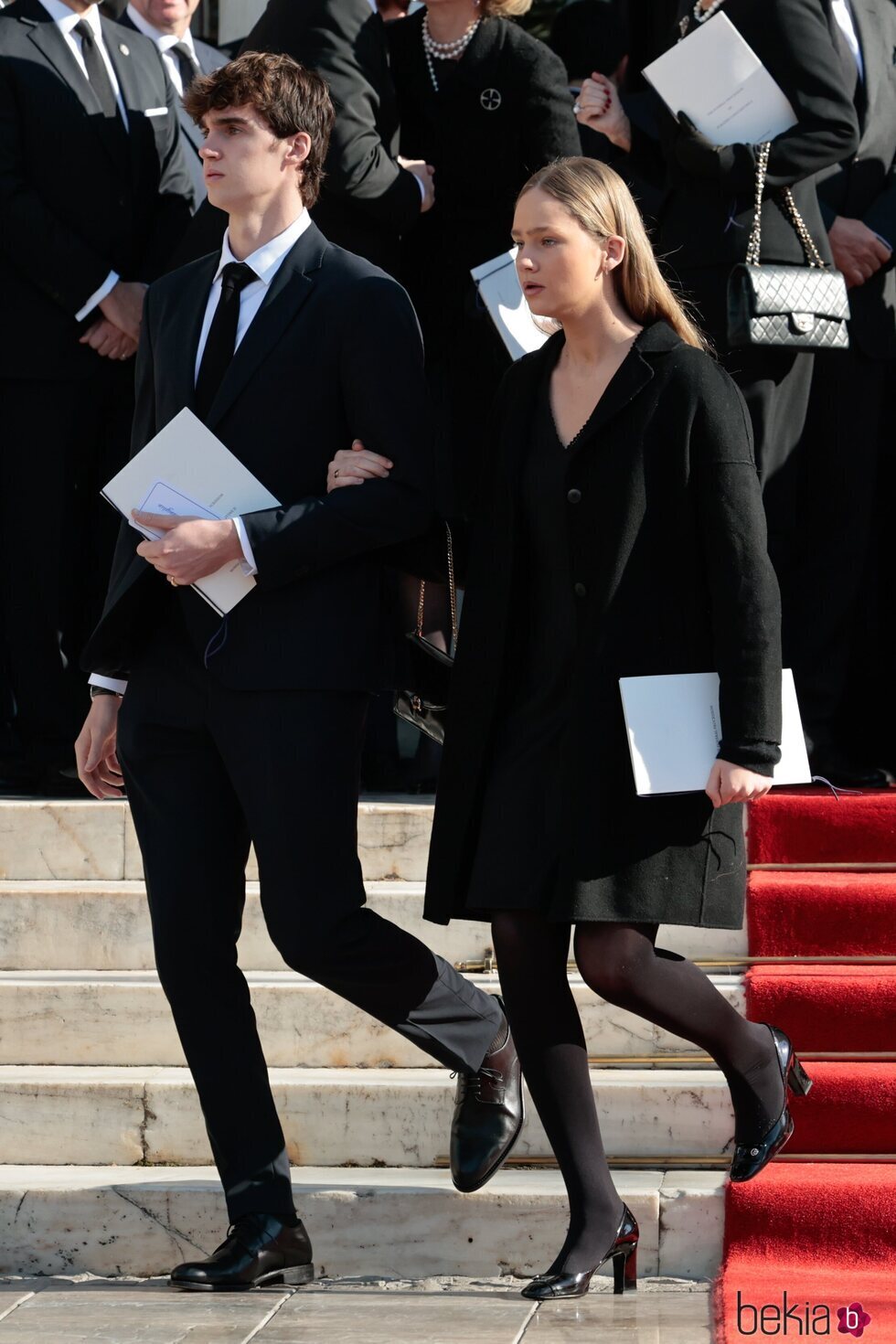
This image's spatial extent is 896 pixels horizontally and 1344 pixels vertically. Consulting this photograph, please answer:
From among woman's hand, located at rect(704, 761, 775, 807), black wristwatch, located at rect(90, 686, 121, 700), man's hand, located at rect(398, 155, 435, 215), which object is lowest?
woman's hand, located at rect(704, 761, 775, 807)

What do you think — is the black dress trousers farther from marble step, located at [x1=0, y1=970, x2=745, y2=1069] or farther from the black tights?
marble step, located at [x1=0, y1=970, x2=745, y2=1069]

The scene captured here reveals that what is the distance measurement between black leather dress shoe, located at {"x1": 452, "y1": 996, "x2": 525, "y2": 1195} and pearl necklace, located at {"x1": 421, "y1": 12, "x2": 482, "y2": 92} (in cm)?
274

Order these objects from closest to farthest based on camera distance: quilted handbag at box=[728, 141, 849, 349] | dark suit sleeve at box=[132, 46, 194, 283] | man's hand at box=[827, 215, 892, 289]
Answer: quilted handbag at box=[728, 141, 849, 349]
man's hand at box=[827, 215, 892, 289]
dark suit sleeve at box=[132, 46, 194, 283]

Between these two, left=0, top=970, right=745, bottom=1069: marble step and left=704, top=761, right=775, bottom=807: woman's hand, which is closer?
left=704, top=761, right=775, bottom=807: woman's hand

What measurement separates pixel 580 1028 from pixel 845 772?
1.95 metres

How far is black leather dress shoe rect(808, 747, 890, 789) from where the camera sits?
5.08m

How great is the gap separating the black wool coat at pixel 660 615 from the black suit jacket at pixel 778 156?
5.09ft

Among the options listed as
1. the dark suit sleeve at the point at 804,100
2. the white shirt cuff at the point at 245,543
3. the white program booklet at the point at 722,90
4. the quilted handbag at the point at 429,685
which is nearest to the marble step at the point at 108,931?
the quilted handbag at the point at 429,685

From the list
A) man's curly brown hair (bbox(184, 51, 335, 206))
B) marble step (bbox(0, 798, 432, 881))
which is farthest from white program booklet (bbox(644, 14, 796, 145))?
marble step (bbox(0, 798, 432, 881))

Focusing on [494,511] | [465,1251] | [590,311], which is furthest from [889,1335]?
[590,311]

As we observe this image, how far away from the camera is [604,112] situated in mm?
5074

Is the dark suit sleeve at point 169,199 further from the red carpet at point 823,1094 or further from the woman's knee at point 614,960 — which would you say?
the woman's knee at point 614,960

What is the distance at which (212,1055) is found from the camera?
140 inches

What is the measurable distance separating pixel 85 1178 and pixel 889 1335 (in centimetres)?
166
